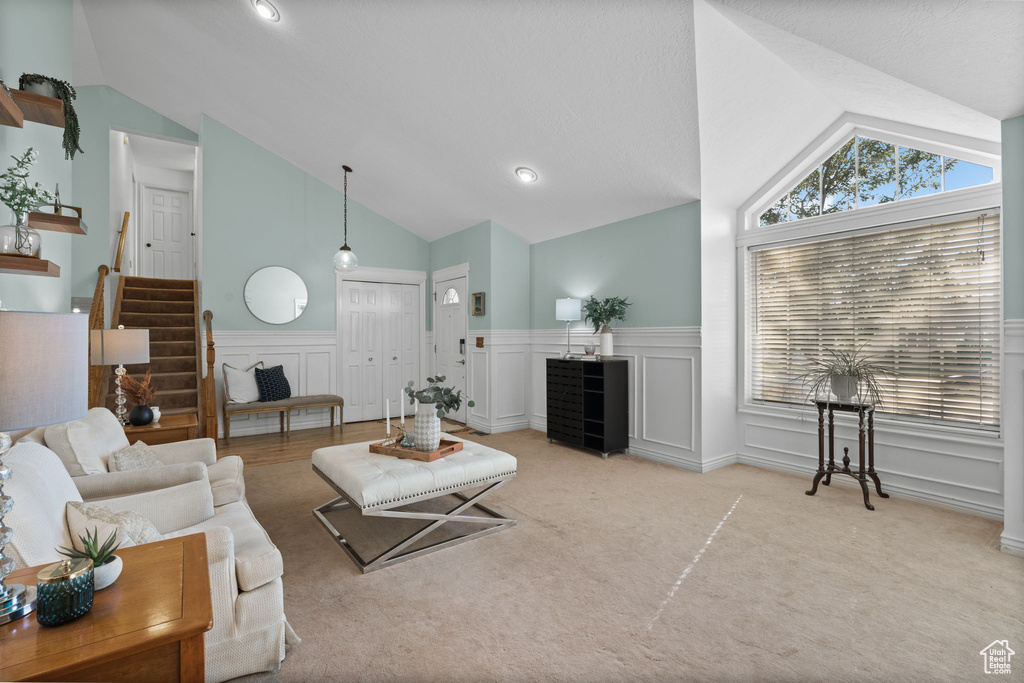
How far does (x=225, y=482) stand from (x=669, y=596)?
2.22m

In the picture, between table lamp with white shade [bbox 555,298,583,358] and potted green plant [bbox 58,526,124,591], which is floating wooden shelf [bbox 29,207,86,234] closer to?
potted green plant [bbox 58,526,124,591]

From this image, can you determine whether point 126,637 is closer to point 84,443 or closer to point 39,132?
point 84,443

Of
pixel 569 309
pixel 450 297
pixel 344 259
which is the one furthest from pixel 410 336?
pixel 569 309

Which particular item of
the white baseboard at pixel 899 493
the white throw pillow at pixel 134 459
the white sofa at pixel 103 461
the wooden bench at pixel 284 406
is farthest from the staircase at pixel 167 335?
the white baseboard at pixel 899 493

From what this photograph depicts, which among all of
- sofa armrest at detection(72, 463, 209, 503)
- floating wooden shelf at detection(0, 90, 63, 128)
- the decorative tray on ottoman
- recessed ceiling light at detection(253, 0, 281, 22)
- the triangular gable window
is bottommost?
the decorative tray on ottoman

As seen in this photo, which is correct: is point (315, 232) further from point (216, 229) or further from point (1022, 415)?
point (1022, 415)

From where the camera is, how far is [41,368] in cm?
90

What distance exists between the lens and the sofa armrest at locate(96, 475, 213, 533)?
→ 1886mm

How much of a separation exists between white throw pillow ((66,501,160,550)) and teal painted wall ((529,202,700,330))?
13.0ft

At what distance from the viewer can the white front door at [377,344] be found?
21.1ft

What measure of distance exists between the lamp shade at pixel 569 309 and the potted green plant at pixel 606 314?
0.69 feet

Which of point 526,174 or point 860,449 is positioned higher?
point 526,174

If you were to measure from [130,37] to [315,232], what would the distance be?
247 centimetres

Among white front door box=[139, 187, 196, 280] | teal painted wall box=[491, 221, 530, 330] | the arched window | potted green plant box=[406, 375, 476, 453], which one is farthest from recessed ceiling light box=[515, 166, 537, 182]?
white front door box=[139, 187, 196, 280]
